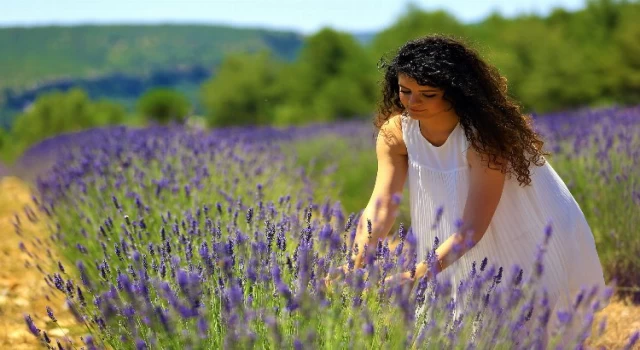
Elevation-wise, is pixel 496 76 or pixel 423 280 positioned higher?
pixel 496 76

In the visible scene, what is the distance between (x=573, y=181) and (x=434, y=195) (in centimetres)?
167

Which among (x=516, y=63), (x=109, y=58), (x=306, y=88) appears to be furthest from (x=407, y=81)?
(x=109, y=58)

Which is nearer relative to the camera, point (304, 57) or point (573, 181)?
point (573, 181)

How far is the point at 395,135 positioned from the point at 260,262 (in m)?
0.89

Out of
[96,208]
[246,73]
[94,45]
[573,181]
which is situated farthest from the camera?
[94,45]

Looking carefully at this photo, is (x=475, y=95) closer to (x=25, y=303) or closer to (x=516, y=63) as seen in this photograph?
(x=25, y=303)

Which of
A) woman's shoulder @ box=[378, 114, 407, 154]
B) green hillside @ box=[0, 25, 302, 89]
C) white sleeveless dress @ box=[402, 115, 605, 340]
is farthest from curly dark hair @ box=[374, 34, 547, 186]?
green hillside @ box=[0, 25, 302, 89]

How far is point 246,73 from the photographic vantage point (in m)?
43.7

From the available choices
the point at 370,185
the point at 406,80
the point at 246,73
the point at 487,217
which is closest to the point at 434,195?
the point at 487,217

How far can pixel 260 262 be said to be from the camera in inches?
65.9

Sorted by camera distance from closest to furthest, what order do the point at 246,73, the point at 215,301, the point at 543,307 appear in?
the point at 543,307, the point at 215,301, the point at 246,73

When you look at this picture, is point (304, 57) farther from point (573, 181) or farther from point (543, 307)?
point (543, 307)

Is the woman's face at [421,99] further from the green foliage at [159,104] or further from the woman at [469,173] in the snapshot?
the green foliage at [159,104]

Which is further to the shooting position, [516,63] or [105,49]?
[105,49]
